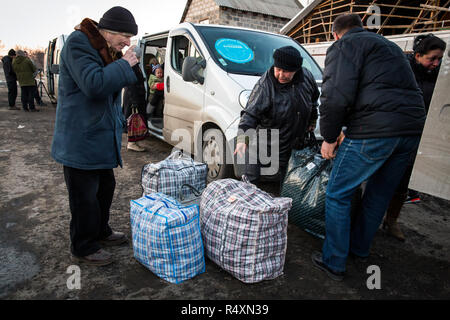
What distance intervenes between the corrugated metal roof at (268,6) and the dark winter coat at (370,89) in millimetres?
17409

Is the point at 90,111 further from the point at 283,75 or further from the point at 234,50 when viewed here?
the point at 234,50

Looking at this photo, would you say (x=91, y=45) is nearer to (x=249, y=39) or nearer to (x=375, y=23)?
(x=249, y=39)

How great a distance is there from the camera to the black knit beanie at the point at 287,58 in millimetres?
2523

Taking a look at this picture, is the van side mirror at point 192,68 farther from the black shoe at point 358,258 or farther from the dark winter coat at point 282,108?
the black shoe at point 358,258

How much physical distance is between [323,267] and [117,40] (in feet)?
7.68

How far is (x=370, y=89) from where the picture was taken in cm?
208

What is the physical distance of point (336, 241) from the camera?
234 centimetres

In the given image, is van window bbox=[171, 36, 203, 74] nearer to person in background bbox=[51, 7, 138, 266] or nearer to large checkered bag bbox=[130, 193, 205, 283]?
person in background bbox=[51, 7, 138, 266]

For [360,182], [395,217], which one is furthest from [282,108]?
[395,217]

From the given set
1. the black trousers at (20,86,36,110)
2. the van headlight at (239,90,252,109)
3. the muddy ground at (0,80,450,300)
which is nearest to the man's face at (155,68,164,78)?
the muddy ground at (0,80,450,300)

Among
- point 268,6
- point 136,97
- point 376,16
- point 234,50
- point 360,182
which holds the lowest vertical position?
point 360,182

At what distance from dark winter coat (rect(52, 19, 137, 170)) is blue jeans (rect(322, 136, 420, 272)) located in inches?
65.0

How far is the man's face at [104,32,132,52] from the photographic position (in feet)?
6.94

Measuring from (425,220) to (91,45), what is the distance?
155 inches
